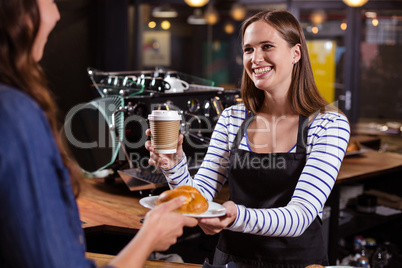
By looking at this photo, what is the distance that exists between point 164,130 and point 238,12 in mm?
6506

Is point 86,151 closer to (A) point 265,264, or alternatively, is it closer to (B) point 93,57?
(A) point 265,264

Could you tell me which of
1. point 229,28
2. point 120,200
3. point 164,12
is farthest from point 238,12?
point 120,200

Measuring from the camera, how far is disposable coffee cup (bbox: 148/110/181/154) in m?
1.69

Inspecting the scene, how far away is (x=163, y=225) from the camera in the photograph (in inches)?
43.4

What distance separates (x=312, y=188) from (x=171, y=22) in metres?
7.00

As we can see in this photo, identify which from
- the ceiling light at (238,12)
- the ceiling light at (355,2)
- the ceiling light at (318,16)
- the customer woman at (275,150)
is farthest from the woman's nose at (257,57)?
the ceiling light at (238,12)

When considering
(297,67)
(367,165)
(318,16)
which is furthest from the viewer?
(318,16)

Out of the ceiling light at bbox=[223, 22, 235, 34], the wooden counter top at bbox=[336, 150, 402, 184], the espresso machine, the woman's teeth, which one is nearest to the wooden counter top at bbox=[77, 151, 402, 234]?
the wooden counter top at bbox=[336, 150, 402, 184]

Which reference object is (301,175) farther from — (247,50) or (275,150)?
(247,50)

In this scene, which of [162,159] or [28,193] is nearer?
[28,193]

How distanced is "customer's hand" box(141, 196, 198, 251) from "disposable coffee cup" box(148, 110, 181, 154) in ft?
1.80

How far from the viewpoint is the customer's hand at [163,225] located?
1.08m

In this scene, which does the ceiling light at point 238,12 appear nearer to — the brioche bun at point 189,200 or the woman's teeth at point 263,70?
the woman's teeth at point 263,70

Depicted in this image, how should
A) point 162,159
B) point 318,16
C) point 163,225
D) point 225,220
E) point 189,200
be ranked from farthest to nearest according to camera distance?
point 318,16 → point 162,159 → point 225,220 → point 189,200 → point 163,225
